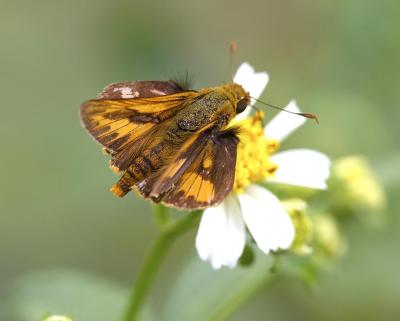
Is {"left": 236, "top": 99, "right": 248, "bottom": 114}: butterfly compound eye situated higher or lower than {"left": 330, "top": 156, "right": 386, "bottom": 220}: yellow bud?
lower

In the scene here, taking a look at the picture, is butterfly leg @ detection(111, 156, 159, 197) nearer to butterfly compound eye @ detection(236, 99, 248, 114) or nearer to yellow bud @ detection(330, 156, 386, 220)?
butterfly compound eye @ detection(236, 99, 248, 114)

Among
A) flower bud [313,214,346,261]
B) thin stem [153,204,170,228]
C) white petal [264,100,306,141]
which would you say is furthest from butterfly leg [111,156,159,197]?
flower bud [313,214,346,261]

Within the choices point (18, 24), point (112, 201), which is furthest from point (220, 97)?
point (18, 24)

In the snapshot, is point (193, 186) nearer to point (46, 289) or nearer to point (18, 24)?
point (46, 289)

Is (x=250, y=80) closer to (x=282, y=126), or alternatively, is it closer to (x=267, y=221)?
(x=282, y=126)

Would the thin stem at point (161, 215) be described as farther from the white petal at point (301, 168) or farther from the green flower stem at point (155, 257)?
the white petal at point (301, 168)

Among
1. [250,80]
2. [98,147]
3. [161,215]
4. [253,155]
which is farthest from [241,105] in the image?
[98,147]

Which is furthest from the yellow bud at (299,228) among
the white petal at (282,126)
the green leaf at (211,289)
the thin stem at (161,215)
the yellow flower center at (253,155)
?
the thin stem at (161,215)
